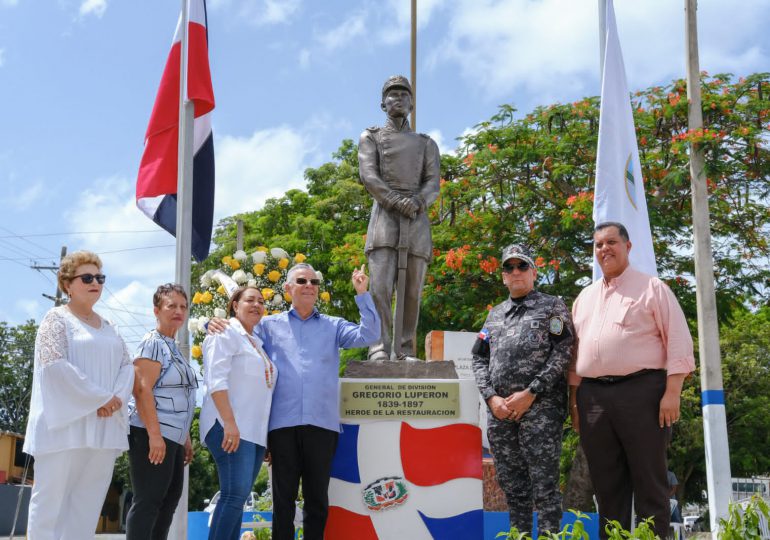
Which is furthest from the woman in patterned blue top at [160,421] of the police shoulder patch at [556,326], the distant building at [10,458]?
the distant building at [10,458]

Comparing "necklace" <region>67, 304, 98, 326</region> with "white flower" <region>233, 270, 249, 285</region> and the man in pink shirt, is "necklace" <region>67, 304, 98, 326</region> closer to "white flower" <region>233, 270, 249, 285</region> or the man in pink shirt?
the man in pink shirt

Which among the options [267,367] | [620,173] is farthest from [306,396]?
[620,173]

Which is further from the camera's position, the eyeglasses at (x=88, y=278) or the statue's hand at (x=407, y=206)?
the statue's hand at (x=407, y=206)

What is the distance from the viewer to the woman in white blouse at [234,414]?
478 cm

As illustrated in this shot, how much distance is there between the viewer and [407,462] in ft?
18.1

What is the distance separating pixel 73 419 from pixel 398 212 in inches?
114

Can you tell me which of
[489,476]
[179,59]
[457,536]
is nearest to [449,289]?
[489,476]

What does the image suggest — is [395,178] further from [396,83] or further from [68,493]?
[68,493]

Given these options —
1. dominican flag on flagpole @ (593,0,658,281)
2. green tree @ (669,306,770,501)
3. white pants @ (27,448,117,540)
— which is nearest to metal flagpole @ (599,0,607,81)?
dominican flag on flagpole @ (593,0,658,281)

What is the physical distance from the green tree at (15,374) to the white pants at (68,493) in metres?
40.3

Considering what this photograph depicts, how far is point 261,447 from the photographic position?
497cm

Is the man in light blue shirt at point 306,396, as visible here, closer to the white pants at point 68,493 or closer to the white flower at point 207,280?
the white pants at point 68,493

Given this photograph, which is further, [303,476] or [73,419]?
[303,476]

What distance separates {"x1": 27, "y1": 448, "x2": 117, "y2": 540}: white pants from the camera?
4.20 m
